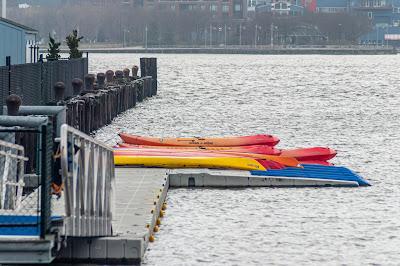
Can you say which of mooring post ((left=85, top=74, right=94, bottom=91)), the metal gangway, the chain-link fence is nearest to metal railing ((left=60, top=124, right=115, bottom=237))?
the metal gangway

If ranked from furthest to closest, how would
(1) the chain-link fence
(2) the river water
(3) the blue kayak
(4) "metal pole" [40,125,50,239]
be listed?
1. (1) the chain-link fence
2. (3) the blue kayak
3. (2) the river water
4. (4) "metal pole" [40,125,50,239]

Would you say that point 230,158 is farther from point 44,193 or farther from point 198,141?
point 44,193

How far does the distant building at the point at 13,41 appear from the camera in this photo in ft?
172

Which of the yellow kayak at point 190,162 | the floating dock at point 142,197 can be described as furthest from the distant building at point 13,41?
the floating dock at point 142,197

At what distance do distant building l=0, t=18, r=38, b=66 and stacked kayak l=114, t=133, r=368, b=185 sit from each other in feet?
58.7

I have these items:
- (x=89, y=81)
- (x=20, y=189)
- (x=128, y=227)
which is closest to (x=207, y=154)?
(x=128, y=227)

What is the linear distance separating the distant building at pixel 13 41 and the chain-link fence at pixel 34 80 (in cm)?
281

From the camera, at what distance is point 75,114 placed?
3753 centimetres

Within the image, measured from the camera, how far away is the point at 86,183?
1720 cm

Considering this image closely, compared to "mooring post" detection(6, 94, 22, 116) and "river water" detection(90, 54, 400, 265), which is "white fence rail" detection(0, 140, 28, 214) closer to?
"river water" detection(90, 54, 400, 265)

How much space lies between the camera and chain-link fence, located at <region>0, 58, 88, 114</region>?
31.4 metres

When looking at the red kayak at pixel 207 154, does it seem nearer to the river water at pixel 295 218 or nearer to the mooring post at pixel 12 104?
the river water at pixel 295 218

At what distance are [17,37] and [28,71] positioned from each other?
19.9 m

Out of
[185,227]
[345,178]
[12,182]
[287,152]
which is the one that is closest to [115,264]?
[12,182]
